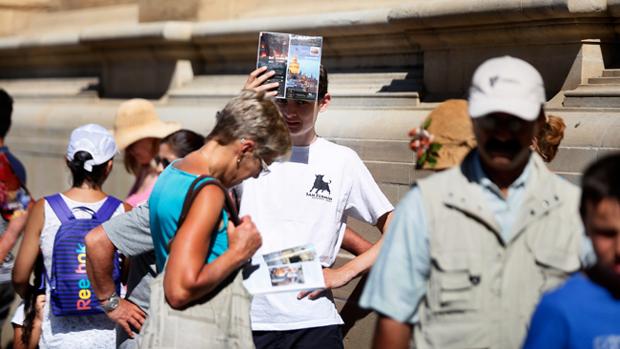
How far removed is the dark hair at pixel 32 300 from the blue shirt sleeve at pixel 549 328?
348 centimetres

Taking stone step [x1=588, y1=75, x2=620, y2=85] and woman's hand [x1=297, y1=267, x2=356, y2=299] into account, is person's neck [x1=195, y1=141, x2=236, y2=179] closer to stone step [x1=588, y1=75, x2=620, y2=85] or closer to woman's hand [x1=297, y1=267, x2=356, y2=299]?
woman's hand [x1=297, y1=267, x2=356, y2=299]

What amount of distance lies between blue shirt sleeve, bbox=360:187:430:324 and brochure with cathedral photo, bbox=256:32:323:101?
184 centimetres

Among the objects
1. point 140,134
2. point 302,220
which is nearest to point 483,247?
point 302,220

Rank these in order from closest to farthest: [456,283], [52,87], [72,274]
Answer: [456,283] → [72,274] → [52,87]

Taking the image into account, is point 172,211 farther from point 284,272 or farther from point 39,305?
point 39,305

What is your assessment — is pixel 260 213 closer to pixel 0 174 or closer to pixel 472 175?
pixel 472 175

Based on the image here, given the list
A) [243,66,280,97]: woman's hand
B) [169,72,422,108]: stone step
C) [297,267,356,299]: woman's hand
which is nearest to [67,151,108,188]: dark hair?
[243,66,280,97]: woman's hand

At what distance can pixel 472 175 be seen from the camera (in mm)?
3375

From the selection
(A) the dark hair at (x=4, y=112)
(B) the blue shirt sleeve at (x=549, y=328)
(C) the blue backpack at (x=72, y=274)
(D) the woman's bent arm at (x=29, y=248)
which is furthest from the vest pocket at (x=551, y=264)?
(A) the dark hair at (x=4, y=112)

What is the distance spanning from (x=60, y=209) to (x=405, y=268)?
2.75 m

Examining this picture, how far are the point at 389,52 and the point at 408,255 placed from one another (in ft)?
13.4

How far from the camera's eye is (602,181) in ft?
9.41

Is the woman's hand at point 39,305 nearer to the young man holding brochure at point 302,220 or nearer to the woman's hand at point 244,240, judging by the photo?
the young man holding brochure at point 302,220

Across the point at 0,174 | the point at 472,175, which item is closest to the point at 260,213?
the point at 472,175
